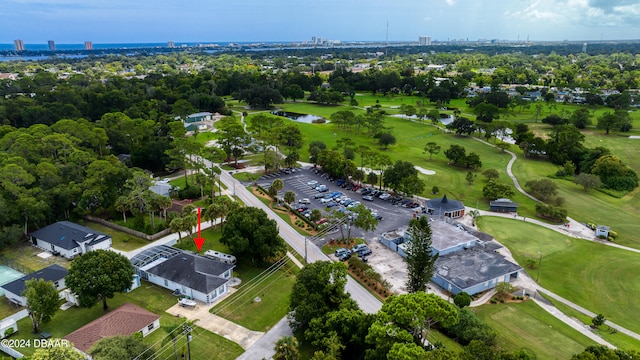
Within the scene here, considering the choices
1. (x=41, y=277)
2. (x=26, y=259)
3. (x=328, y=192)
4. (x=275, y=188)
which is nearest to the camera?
(x=41, y=277)

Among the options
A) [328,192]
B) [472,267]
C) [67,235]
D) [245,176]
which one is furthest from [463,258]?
[67,235]

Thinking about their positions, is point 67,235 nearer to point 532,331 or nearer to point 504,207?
point 532,331

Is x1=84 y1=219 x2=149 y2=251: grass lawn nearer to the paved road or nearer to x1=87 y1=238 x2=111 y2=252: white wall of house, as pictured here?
x1=87 y1=238 x2=111 y2=252: white wall of house

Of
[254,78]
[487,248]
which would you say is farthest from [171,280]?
[254,78]

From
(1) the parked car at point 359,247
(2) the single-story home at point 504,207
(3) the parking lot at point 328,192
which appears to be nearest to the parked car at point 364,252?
(1) the parked car at point 359,247

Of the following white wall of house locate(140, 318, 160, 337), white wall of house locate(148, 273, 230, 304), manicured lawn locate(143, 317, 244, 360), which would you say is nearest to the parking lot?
white wall of house locate(148, 273, 230, 304)

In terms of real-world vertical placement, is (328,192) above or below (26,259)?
above

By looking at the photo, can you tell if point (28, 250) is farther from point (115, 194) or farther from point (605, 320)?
point (605, 320)
